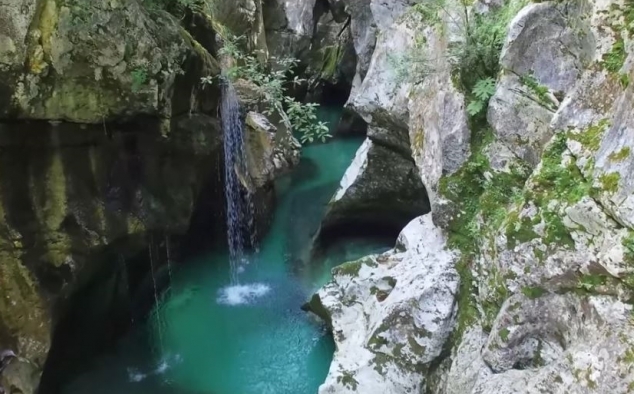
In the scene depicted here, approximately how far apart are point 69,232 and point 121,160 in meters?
1.44

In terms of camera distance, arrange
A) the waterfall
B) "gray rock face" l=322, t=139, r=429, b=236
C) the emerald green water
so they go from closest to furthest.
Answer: the emerald green water → the waterfall → "gray rock face" l=322, t=139, r=429, b=236

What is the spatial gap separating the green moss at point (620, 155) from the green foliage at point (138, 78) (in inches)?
227

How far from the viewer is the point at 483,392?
17.6 feet

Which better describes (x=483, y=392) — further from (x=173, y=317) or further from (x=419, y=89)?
(x=173, y=317)

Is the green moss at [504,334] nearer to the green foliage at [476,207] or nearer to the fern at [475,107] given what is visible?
the green foliage at [476,207]

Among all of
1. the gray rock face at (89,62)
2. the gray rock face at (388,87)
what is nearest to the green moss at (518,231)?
the gray rock face at (388,87)

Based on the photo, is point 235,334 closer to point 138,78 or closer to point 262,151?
point 262,151

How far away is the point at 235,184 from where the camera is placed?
11.9m

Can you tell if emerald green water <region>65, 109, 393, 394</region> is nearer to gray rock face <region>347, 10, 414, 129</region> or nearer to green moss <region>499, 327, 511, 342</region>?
gray rock face <region>347, 10, 414, 129</region>

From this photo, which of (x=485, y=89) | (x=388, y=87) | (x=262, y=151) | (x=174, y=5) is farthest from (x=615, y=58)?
(x=262, y=151)

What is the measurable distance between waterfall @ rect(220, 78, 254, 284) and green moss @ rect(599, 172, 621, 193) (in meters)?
6.80

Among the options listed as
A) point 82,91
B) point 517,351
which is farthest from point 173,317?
point 517,351

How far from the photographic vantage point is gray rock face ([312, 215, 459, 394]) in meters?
6.67

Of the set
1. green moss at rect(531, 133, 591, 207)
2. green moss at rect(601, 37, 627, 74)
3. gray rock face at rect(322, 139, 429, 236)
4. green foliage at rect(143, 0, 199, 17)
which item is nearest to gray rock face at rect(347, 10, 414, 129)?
gray rock face at rect(322, 139, 429, 236)
